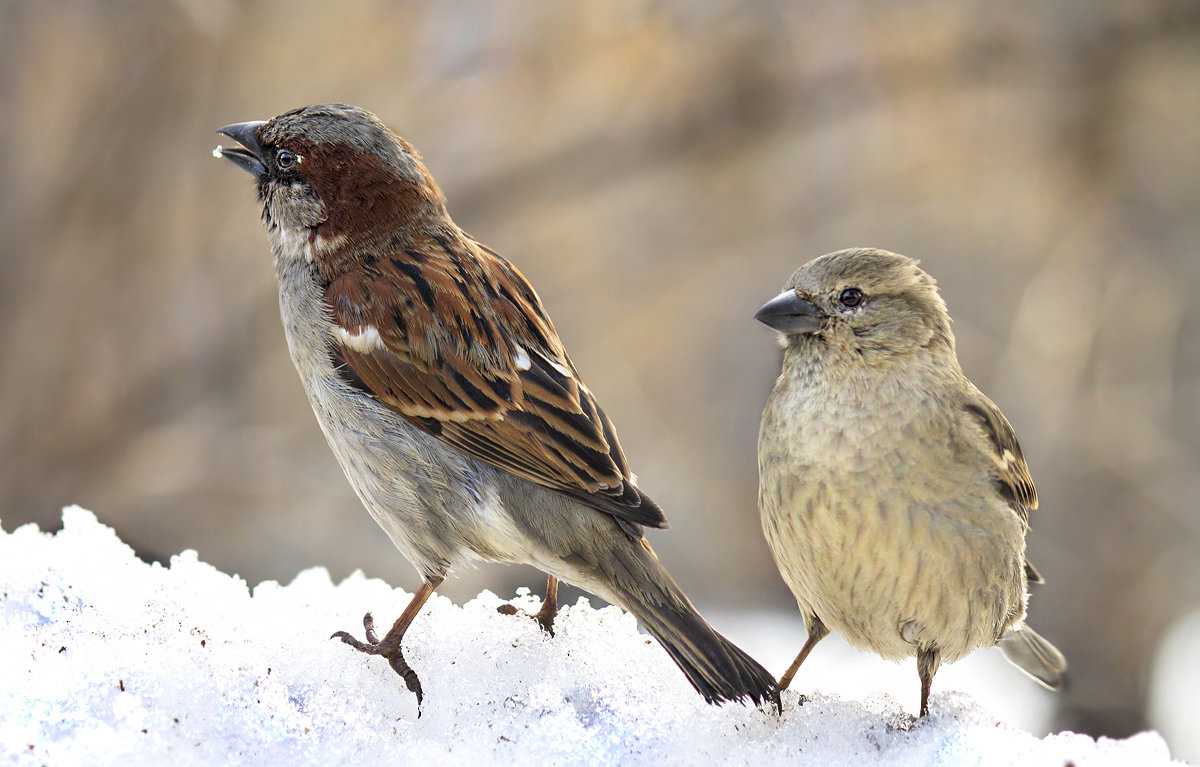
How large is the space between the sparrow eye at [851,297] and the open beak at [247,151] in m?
1.25

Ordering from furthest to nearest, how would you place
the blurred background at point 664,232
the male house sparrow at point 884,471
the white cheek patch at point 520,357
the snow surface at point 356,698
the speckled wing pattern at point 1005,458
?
the blurred background at point 664,232 → the white cheek patch at point 520,357 → the speckled wing pattern at point 1005,458 → the male house sparrow at point 884,471 → the snow surface at point 356,698

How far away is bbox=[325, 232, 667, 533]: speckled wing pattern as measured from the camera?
2.05m

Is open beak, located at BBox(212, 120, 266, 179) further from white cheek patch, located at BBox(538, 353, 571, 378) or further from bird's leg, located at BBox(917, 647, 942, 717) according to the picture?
bird's leg, located at BBox(917, 647, 942, 717)

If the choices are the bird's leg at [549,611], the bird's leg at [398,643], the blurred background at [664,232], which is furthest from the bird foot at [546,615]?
the blurred background at [664,232]

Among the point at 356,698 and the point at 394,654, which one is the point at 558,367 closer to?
the point at 394,654

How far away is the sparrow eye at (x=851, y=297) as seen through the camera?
6.28 ft

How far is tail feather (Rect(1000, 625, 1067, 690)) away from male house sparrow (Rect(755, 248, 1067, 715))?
0.32 meters

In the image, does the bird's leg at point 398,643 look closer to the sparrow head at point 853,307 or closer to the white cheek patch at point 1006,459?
the sparrow head at point 853,307

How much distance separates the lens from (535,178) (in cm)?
532

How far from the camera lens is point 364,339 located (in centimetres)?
218

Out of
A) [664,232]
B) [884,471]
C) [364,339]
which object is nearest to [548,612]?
[364,339]

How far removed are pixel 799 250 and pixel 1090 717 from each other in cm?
279

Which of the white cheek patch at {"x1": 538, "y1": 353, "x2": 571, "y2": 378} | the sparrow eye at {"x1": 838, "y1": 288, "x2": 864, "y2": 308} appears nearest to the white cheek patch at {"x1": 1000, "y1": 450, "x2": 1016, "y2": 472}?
the sparrow eye at {"x1": 838, "y1": 288, "x2": 864, "y2": 308}

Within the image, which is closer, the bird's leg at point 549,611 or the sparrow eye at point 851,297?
the sparrow eye at point 851,297
